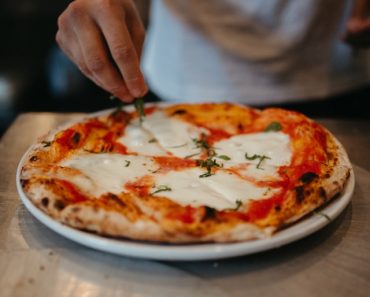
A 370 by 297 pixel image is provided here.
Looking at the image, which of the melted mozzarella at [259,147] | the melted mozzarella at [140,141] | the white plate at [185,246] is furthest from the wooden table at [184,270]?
the melted mozzarella at [140,141]

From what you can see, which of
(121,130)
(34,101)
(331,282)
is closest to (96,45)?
(121,130)

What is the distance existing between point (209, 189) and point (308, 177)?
19cm

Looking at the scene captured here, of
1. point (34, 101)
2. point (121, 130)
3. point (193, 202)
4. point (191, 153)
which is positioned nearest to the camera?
point (193, 202)

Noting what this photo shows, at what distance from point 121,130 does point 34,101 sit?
1.86 meters

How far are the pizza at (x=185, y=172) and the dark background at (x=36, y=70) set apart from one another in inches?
64.5

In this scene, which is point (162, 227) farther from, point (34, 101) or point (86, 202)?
point (34, 101)

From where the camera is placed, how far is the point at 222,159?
3.83ft

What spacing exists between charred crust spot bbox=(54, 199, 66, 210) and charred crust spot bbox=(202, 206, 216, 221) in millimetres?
Answer: 246

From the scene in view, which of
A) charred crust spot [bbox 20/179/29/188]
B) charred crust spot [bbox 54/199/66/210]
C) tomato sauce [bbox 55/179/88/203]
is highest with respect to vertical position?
charred crust spot [bbox 54/199/66/210]

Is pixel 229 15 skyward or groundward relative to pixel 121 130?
skyward

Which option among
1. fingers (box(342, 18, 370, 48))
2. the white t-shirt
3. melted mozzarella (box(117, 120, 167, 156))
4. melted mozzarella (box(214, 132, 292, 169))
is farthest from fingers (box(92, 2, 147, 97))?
fingers (box(342, 18, 370, 48))

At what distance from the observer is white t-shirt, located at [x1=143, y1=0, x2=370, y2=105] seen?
169 cm

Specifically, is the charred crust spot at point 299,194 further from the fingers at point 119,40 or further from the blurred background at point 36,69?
the blurred background at point 36,69

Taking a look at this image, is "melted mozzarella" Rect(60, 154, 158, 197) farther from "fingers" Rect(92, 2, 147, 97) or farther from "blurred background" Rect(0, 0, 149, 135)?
"blurred background" Rect(0, 0, 149, 135)
